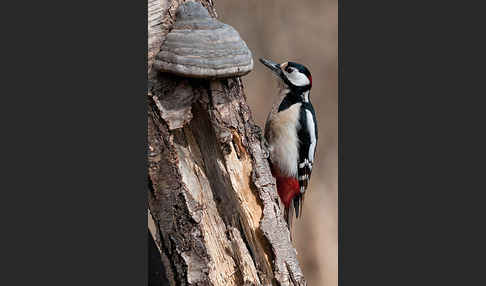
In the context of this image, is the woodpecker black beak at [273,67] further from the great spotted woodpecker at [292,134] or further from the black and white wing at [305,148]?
the black and white wing at [305,148]

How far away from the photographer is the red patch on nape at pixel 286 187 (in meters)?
4.02

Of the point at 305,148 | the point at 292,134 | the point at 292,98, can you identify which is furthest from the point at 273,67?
the point at 305,148

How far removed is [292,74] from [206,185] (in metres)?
1.24

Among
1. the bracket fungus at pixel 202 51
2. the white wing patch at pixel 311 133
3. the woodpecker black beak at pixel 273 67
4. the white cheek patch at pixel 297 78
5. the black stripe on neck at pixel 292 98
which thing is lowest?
the white wing patch at pixel 311 133

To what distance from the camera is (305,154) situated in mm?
4168

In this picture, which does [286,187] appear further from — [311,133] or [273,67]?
[273,67]

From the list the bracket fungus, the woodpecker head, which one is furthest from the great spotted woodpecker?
the bracket fungus

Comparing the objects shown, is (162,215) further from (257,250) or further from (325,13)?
(325,13)

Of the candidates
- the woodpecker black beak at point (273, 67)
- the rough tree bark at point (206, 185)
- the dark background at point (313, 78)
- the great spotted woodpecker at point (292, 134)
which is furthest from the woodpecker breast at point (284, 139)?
the rough tree bark at point (206, 185)

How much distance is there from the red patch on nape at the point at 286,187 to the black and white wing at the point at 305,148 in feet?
0.15

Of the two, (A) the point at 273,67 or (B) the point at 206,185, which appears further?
(A) the point at 273,67

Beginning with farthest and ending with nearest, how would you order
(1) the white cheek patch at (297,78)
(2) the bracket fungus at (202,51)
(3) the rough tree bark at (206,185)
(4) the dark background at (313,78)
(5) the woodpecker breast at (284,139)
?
1. (1) the white cheek patch at (297,78)
2. (5) the woodpecker breast at (284,139)
3. (4) the dark background at (313,78)
4. (3) the rough tree bark at (206,185)
5. (2) the bracket fungus at (202,51)

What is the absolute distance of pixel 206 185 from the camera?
3.25 meters

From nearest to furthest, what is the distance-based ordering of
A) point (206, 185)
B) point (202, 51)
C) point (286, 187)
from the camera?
point (202, 51)
point (206, 185)
point (286, 187)
